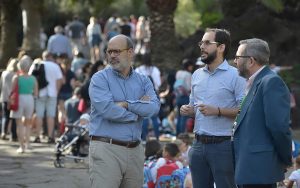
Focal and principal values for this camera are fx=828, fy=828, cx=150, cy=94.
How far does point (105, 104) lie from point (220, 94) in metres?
1.01

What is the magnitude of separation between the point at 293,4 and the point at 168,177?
1586 cm

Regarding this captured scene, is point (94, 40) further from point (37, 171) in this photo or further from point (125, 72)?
point (125, 72)

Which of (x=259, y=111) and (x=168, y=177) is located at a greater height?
(x=259, y=111)

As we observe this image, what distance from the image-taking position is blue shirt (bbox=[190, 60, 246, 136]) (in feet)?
23.4

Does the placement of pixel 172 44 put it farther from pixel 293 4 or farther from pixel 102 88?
pixel 102 88

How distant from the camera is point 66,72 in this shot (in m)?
17.4

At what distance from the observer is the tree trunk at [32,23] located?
86.8ft

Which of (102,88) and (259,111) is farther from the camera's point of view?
(102,88)

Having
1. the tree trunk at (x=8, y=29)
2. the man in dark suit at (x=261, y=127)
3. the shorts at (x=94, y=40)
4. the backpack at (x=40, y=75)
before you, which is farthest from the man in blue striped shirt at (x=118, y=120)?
the tree trunk at (x=8, y=29)

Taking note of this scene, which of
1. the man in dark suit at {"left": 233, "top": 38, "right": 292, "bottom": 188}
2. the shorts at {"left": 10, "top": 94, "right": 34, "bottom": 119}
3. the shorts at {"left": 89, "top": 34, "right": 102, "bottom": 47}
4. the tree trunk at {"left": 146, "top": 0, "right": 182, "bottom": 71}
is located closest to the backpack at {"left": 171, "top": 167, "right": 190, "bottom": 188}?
the man in dark suit at {"left": 233, "top": 38, "right": 292, "bottom": 188}

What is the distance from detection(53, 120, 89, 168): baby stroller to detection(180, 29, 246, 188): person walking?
601 centimetres

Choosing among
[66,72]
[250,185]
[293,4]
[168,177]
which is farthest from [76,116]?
[293,4]

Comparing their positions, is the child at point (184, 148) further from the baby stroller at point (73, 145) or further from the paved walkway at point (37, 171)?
the baby stroller at point (73, 145)

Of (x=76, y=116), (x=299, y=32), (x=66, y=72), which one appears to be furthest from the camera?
(x=299, y=32)
